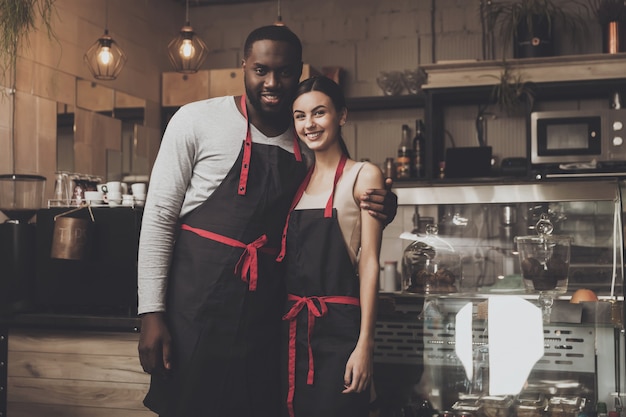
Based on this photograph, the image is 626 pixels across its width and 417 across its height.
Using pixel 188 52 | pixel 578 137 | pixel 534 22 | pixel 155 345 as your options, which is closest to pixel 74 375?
pixel 155 345

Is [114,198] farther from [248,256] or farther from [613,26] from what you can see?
[613,26]

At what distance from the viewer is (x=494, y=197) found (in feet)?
11.5

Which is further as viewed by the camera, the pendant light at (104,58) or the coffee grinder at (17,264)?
the pendant light at (104,58)

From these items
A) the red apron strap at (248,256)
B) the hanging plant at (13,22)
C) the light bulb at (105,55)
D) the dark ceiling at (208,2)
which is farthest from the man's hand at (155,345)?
the dark ceiling at (208,2)

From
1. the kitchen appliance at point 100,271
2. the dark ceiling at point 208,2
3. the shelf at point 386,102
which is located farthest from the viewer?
the dark ceiling at point 208,2

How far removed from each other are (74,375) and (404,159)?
8.52 ft

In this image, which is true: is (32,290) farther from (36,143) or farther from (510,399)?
(510,399)

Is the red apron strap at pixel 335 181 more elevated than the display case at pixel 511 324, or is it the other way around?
the red apron strap at pixel 335 181

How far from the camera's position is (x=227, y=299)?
2.28 meters

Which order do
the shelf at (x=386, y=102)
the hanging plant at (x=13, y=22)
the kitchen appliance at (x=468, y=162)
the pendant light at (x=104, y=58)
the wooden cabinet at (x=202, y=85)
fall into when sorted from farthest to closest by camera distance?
the wooden cabinet at (x=202, y=85), the shelf at (x=386, y=102), the kitchen appliance at (x=468, y=162), the pendant light at (x=104, y=58), the hanging plant at (x=13, y=22)

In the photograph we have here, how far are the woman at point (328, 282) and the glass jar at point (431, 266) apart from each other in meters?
0.60

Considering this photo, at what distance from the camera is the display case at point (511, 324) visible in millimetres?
2531

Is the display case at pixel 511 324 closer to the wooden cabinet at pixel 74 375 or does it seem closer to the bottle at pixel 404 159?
the wooden cabinet at pixel 74 375

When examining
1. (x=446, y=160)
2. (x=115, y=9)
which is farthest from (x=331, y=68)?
(x=115, y=9)
